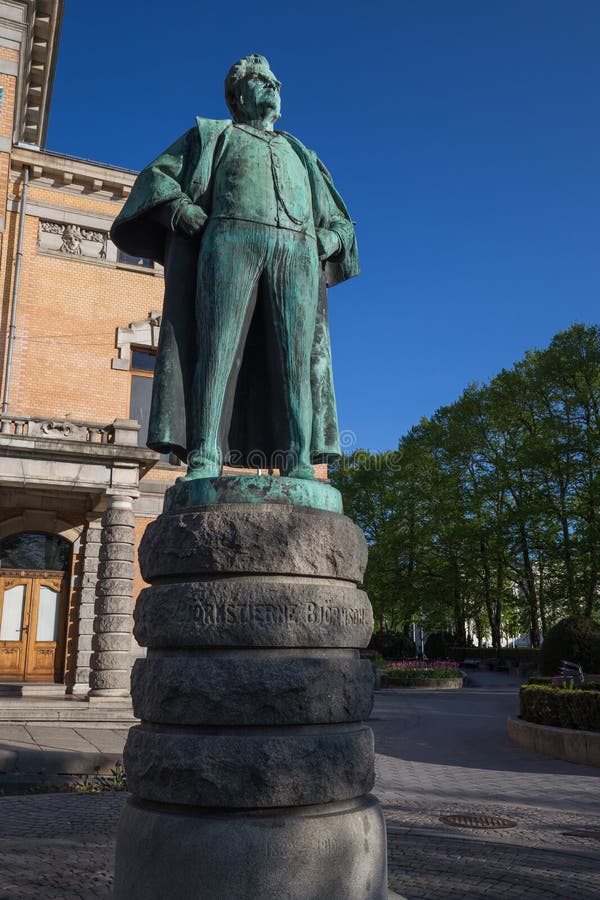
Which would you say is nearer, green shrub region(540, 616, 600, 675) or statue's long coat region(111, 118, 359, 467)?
statue's long coat region(111, 118, 359, 467)

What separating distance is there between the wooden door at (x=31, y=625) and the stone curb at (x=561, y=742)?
1222 centimetres

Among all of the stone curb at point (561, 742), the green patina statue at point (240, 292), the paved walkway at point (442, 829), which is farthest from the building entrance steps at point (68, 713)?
the green patina statue at point (240, 292)

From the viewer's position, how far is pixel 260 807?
355cm

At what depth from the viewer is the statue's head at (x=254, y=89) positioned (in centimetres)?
501

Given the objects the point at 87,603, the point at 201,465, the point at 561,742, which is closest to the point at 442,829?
the point at 201,465

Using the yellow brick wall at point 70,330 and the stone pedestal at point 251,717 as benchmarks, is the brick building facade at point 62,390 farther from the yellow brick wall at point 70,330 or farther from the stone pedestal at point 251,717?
the stone pedestal at point 251,717

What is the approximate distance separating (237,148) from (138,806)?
12.2 feet

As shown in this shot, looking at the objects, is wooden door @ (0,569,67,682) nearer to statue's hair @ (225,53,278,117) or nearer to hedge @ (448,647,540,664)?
statue's hair @ (225,53,278,117)

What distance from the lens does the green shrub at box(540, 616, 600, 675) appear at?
62.7 feet

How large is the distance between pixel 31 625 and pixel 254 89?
18.2 metres

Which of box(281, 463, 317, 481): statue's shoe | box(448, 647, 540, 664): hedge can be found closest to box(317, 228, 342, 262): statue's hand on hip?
box(281, 463, 317, 481): statue's shoe

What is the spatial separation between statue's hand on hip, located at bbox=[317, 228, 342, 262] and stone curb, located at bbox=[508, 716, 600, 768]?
31.8ft

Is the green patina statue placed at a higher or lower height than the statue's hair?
lower

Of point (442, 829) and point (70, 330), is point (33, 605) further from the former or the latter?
point (442, 829)
